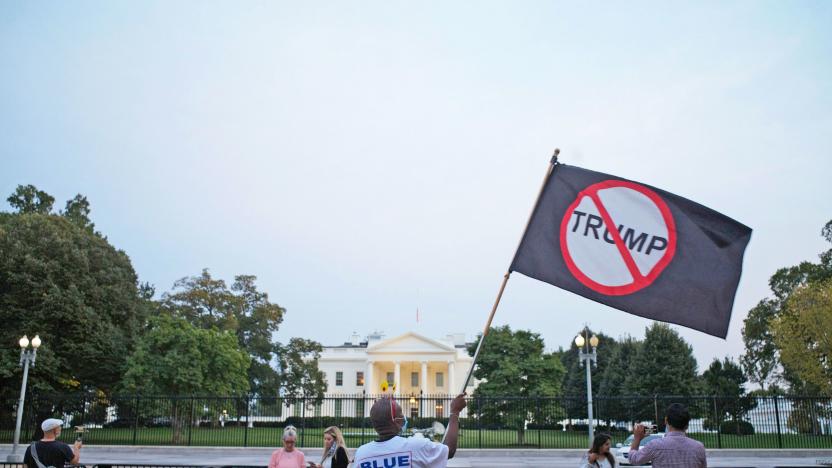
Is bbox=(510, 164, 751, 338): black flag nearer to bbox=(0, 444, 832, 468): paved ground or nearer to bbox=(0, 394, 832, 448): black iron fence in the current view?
bbox=(0, 444, 832, 468): paved ground

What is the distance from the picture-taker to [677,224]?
6871 mm

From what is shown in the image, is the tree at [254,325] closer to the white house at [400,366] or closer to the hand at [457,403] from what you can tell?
the white house at [400,366]

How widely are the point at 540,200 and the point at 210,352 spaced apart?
33936 mm

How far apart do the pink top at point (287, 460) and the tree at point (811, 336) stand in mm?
37742

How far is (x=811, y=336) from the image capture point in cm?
4169

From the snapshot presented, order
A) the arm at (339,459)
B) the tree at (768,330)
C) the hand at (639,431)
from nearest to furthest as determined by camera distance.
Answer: the hand at (639,431)
the arm at (339,459)
the tree at (768,330)

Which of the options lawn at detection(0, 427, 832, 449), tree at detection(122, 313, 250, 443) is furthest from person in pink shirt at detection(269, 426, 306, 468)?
tree at detection(122, 313, 250, 443)

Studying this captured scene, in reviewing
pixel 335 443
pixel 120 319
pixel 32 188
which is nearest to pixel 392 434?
pixel 335 443

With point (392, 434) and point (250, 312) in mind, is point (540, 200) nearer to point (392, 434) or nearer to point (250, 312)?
point (392, 434)

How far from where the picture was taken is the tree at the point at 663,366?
5006 centimetres


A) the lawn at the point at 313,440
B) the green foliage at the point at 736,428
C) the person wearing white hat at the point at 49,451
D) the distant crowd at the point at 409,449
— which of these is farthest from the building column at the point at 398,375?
the person wearing white hat at the point at 49,451

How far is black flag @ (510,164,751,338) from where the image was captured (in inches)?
263

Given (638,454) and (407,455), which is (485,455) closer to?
(638,454)

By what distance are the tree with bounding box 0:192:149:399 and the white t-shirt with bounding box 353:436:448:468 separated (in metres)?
37.9
